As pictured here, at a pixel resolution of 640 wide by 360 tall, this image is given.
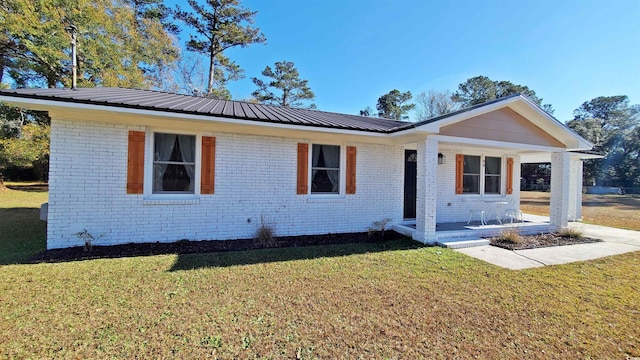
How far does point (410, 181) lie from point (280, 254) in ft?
17.1

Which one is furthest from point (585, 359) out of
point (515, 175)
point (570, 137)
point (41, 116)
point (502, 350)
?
point (41, 116)

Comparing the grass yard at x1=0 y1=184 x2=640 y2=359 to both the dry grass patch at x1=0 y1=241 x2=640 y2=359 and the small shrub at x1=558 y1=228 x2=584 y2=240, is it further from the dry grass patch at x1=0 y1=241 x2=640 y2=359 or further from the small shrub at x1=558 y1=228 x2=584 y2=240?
the small shrub at x1=558 y1=228 x2=584 y2=240

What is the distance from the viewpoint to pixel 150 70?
20828 millimetres

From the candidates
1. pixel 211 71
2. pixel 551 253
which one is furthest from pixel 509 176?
pixel 211 71

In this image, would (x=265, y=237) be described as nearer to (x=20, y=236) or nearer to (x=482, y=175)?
(x=20, y=236)

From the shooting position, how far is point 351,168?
7.88 m

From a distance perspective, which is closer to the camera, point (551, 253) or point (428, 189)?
point (551, 253)

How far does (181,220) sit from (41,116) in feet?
61.6

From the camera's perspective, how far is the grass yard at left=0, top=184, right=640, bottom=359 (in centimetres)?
270

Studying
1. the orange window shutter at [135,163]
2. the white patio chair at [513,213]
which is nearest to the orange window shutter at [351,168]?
the white patio chair at [513,213]

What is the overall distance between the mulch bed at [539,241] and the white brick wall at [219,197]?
2.76m

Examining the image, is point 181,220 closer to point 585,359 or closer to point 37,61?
point 585,359

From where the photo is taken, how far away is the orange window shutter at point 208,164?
6.51 m

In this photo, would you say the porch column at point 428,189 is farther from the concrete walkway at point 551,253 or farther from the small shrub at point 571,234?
the small shrub at point 571,234
